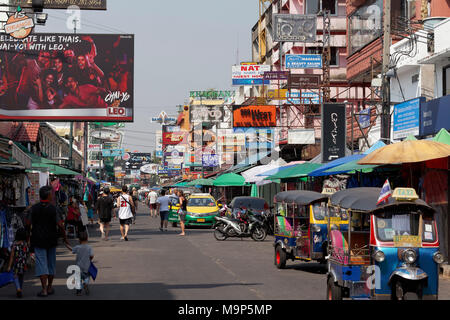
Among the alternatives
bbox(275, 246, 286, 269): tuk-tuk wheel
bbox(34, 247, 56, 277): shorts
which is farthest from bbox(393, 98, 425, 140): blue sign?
bbox(34, 247, 56, 277): shorts

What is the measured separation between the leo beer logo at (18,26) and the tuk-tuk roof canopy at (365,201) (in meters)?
19.4

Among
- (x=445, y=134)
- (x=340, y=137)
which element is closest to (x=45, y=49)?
(x=340, y=137)

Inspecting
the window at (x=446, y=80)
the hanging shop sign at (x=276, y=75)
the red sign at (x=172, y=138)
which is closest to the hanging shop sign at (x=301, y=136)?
the hanging shop sign at (x=276, y=75)

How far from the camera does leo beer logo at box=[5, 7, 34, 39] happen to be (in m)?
28.2

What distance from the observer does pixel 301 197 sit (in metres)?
17.9

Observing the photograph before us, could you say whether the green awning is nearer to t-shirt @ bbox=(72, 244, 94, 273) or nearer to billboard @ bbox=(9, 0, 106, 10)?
billboard @ bbox=(9, 0, 106, 10)

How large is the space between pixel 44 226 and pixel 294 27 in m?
35.7

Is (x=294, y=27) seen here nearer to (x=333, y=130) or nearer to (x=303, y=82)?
(x=303, y=82)

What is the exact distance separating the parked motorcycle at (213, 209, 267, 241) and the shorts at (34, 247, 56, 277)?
1668 cm

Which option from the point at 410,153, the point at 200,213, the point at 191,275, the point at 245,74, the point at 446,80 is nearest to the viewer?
the point at 191,275

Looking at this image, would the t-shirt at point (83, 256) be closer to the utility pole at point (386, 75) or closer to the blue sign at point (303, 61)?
the utility pole at point (386, 75)

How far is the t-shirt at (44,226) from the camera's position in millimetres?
12383

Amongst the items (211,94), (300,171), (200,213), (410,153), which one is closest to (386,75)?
(410,153)
